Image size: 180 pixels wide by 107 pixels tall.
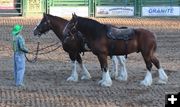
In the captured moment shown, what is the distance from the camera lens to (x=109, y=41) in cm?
1265

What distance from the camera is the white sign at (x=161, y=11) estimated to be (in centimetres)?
3216

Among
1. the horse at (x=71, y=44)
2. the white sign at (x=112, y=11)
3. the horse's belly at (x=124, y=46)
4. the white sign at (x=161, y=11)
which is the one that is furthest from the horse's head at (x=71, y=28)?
the white sign at (x=161, y=11)

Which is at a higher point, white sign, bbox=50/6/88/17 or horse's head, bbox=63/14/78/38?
horse's head, bbox=63/14/78/38

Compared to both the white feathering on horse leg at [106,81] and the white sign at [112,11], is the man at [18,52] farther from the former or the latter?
the white sign at [112,11]

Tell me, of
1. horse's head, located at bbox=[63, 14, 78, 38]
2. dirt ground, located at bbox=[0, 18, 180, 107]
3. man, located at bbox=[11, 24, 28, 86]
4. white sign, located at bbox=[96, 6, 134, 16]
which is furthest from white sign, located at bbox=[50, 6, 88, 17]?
man, located at bbox=[11, 24, 28, 86]

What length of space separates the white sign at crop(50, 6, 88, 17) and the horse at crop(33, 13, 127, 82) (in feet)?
57.6

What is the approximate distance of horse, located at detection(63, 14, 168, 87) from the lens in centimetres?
1262

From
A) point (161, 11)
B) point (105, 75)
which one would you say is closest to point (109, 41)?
point (105, 75)

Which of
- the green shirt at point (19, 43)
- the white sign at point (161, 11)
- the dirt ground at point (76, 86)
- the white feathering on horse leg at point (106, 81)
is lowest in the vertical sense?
the dirt ground at point (76, 86)

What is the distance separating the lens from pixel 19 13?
31.0 metres

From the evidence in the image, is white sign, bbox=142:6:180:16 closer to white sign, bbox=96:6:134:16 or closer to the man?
white sign, bbox=96:6:134:16

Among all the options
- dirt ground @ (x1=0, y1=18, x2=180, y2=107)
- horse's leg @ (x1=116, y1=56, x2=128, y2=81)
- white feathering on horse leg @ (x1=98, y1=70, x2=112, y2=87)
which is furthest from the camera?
horse's leg @ (x1=116, y1=56, x2=128, y2=81)

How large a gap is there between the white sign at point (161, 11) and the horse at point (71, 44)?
18642 millimetres

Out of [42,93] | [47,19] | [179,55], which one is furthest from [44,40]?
[42,93]
